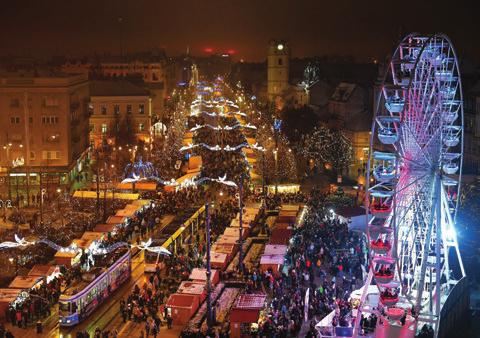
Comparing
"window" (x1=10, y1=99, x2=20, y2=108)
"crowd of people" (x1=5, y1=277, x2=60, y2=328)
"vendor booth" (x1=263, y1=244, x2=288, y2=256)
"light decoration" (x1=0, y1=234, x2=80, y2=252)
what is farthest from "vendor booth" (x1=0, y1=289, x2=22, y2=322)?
"window" (x1=10, y1=99, x2=20, y2=108)

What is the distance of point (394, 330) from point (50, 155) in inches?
1378

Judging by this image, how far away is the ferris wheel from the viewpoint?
25.1 metres

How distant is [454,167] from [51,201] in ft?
88.3

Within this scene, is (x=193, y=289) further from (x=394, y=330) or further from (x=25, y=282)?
(x=394, y=330)

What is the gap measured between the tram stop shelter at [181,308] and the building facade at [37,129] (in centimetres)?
2621

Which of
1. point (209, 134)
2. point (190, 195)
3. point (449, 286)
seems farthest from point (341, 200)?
point (209, 134)

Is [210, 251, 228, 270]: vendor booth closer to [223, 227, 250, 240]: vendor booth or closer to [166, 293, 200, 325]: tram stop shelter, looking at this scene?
[223, 227, 250, 240]: vendor booth

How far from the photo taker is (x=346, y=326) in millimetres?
25500

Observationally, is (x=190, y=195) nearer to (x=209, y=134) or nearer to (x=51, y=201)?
(x=51, y=201)

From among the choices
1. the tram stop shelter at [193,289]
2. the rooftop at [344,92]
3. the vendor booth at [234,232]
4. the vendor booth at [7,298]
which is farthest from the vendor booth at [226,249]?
the rooftop at [344,92]

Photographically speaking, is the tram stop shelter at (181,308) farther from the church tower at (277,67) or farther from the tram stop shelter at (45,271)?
the church tower at (277,67)

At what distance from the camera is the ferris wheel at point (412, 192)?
82.3ft

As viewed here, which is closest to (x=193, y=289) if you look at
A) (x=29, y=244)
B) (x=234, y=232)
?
(x=29, y=244)

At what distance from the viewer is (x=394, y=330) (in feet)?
82.2
